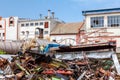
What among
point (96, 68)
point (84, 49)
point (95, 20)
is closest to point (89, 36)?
point (95, 20)

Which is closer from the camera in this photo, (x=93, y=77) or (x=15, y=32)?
(x=93, y=77)

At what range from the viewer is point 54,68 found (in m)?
23.4

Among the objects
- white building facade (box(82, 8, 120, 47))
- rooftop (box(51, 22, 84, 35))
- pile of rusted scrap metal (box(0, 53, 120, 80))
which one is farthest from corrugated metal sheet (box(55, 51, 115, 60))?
rooftop (box(51, 22, 84, 35))

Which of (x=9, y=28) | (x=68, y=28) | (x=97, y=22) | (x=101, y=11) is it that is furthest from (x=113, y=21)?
(x=9, y=28)

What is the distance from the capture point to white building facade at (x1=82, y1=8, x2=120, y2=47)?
46438mm

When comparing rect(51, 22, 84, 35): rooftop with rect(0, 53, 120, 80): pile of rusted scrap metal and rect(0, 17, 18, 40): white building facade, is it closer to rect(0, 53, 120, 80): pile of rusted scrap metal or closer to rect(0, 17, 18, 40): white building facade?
rect(0, 17, 18, 40): white building facade

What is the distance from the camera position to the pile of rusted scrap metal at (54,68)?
2205 centimetres

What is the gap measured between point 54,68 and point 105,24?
2544 centimetres

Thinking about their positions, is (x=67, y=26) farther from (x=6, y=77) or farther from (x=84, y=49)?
(x=6, y=77)

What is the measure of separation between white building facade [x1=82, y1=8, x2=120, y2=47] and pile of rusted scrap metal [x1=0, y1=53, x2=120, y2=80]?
71.0ft

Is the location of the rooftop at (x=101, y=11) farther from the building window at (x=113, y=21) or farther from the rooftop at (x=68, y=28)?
the rooftop at (x=68, y=28)

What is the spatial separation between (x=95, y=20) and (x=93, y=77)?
27.3 m

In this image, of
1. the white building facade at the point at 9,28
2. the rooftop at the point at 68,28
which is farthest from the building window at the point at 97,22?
Result: the white building facade at the point at 9,28

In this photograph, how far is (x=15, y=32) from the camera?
2611 inches
